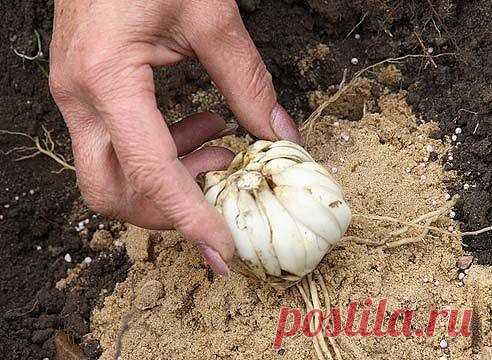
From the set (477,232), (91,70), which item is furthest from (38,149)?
(477,232)

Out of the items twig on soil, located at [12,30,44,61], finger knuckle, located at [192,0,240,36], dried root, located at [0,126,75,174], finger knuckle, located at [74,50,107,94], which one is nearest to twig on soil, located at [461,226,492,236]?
finger knuckle, located at [192,0,240,36]

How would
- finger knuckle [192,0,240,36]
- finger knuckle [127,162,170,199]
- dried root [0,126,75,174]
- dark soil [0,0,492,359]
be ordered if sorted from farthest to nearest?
1. dried root [0,126,75,174]
2. dark soil [0,0,492,359]
3. finger knuckle [192,0,240,36]
4. finger knuckle [127,162,170,199]

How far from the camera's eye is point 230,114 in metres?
1.97

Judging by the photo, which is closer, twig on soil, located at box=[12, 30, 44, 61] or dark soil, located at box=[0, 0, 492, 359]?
dark soil, located at box=[0, 0, 492, 359]

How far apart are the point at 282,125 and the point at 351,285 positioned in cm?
37

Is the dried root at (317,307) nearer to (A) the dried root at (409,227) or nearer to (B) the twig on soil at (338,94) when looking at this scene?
(A) the dried root at (409,227)

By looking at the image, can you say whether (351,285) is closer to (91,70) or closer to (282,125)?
(282,125)

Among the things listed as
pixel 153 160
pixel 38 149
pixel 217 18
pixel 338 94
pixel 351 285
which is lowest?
pixel 38 149

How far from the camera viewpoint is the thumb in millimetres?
1521

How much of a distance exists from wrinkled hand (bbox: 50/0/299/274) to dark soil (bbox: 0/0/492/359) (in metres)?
0.34

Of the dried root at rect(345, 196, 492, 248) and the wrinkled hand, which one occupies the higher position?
the wrinkled hand

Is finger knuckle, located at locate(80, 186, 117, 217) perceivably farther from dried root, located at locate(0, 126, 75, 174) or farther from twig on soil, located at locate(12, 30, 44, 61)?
twig on soil, located at locate(12, 30, 44, 61)

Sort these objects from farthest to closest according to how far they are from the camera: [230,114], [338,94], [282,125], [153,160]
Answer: [230,114] < [338,94] < [282,125] < [153,160]

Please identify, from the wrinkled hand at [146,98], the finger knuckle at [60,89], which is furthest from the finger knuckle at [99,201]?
the finger knuckle at [60,89]
